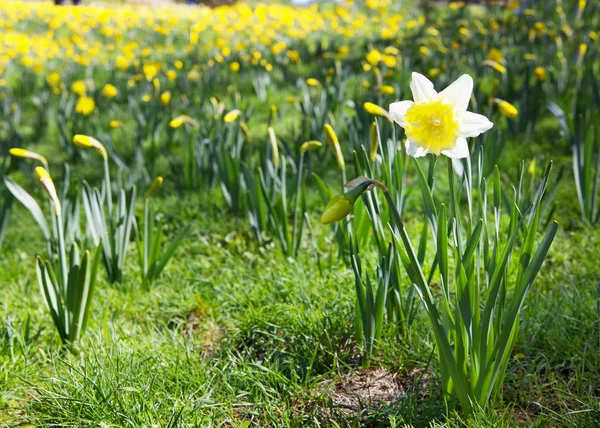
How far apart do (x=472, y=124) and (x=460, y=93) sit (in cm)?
8

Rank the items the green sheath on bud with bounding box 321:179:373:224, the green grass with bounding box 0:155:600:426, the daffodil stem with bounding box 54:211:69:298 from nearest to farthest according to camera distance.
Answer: the green sheath on bud with bounding box 321:179:373:224, the green grass with bounding box 0:155:600:426, the daffodil stem with bounding box 54:211:69:298

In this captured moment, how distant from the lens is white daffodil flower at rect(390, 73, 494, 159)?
125 centimetres

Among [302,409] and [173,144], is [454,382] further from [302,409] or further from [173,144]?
[173,144]

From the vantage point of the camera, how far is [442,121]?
1.26 m

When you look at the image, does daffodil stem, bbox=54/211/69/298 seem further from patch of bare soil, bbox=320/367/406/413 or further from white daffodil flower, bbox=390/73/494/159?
white daffodil flower, bbox=390/73/494/159

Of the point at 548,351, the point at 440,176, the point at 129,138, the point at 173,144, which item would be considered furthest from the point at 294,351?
Answer: the point at 129,138

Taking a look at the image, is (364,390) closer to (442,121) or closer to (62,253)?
(442,121)

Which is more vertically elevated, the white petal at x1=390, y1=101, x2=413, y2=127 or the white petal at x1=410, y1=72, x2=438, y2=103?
the white petal at x1=410, y1=72, x2=438, y2=103

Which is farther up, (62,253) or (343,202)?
(343,202)

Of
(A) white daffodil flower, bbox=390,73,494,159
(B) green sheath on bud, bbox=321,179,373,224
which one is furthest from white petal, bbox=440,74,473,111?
(B) green sheath on bud, bbox=321,179,373,224

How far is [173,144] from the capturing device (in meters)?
4.30

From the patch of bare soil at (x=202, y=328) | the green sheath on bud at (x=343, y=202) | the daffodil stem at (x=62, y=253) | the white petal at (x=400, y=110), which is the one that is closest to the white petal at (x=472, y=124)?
the white petal at (x=400, y=110)

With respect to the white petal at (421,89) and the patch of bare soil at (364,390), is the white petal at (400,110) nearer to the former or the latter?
the white petal at (421,89)

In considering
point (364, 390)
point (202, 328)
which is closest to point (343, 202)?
point (364, 390)
